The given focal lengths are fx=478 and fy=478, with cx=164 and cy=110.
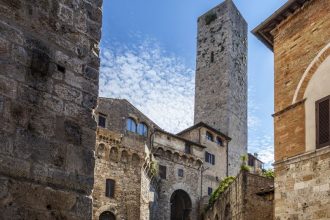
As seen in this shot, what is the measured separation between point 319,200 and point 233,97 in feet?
120

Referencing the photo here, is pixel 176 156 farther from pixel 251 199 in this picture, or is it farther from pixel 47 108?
pixel 47 108

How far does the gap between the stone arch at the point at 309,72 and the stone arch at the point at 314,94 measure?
0.09 m

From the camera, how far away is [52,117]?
4.21m

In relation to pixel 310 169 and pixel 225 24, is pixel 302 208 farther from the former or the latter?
pixel 225 24

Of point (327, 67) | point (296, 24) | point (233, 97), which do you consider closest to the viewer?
point (327, 67)

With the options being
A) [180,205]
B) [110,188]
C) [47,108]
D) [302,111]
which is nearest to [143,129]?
[180,205]

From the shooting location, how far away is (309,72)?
12.4m

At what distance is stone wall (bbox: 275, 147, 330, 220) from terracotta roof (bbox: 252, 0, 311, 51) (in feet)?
13.5

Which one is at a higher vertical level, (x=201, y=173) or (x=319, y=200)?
(x=201, y=173)

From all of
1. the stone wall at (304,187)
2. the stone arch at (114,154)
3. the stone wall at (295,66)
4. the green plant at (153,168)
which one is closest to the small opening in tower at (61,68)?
the stone wall at (304,187)

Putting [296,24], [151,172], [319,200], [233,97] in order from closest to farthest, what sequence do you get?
[319,200]
[296,24]
[151,172]
[233,97]

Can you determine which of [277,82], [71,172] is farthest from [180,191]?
[71,172]

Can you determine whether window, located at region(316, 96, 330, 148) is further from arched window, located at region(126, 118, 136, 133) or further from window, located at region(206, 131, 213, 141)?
window, located at region(206, 131, 213, 141)

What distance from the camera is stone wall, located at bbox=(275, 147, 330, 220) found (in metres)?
11.0
